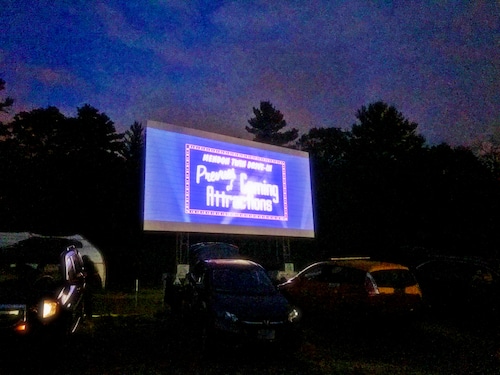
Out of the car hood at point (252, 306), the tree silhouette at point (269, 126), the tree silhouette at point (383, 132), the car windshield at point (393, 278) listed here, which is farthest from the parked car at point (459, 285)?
the tree silhouette at point (269, 126)

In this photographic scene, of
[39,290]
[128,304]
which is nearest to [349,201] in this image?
[128,304]

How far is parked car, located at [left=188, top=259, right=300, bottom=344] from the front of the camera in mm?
6910

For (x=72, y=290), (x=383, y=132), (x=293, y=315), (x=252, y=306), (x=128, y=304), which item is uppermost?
(x=383, y=132)

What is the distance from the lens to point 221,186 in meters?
16.7

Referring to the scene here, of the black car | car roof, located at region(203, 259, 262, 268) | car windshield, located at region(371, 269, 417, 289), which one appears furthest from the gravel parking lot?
car roof, located at region(203, 259, 262, 268)

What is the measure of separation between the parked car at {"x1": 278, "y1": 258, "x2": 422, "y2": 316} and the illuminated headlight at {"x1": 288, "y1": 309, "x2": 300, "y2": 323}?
2146 mm

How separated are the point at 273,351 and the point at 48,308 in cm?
332

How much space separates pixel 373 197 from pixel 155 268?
14.7 meters

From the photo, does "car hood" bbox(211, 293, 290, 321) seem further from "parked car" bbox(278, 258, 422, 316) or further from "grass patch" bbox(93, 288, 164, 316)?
"grass patch" bbox(93, 288, 164, 316)

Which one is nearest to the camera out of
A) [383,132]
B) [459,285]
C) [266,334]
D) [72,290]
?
[266,334]

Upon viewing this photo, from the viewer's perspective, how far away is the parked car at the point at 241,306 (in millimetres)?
6910

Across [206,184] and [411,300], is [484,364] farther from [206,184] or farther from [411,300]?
[206,184]

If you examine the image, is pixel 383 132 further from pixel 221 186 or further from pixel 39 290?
pixel 39 290

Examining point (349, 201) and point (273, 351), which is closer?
point (273, 351)
